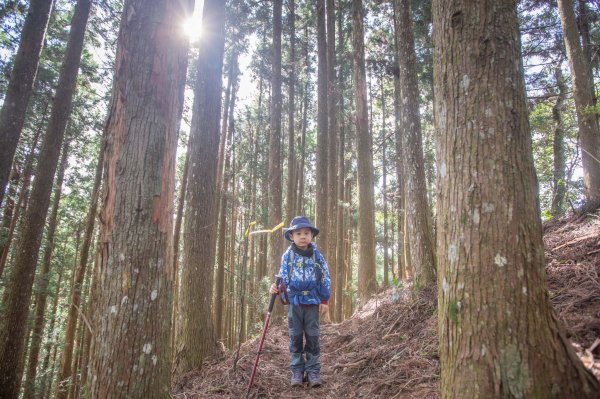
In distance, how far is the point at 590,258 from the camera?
12.3ft

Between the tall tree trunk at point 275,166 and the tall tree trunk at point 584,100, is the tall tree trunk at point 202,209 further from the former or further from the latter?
the tall tree trunk at point 584,100

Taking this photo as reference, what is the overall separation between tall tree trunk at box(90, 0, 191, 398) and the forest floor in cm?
180

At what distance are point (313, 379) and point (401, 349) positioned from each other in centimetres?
120

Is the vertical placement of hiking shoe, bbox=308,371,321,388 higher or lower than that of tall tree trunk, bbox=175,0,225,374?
lower

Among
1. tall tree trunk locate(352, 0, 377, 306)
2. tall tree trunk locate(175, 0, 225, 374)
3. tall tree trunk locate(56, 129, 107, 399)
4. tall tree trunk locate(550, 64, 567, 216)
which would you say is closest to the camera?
tall tree trunk locate(175, 0, 225, 374)

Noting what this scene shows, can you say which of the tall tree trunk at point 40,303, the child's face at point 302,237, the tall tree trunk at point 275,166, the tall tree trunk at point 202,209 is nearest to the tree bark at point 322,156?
the tall tree trunk at point 275,166

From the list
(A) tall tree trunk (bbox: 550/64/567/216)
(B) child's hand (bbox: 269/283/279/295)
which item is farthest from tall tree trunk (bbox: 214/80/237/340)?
(A) tall tree trunk (bbox: 550/64/567/216)

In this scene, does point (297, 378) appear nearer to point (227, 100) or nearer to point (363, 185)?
point (363, 185)

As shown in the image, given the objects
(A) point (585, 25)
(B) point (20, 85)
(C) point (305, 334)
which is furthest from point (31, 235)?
(A) point (585, 25)

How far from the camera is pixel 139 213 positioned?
2846 millimetres

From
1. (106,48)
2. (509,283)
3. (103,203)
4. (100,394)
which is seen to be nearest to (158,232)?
(103,203)

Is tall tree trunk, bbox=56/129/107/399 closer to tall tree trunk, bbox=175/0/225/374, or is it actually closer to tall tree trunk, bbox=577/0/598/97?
tall tree trunk, bbox=175/0/225/374

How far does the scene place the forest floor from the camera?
2.89 meters

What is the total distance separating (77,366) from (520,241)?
2250 centimetres
